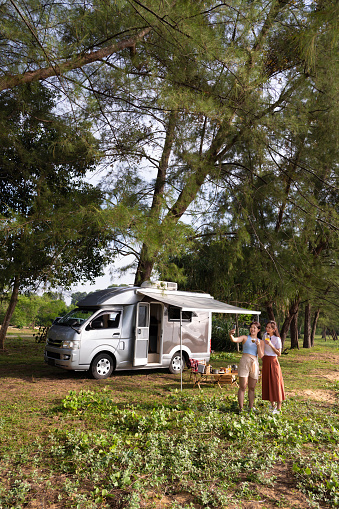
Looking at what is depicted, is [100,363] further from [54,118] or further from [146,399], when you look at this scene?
[54,118]

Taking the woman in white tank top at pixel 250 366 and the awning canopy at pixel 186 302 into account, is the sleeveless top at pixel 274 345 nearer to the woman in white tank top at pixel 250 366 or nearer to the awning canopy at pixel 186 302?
the woman in white tank top at pixel 250 366

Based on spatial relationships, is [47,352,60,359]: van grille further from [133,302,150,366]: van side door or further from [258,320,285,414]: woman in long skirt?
[258,320,285,414]: woman in long skirt

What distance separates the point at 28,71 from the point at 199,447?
5.86 metres

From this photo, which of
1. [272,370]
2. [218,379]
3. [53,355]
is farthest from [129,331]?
[272,370]

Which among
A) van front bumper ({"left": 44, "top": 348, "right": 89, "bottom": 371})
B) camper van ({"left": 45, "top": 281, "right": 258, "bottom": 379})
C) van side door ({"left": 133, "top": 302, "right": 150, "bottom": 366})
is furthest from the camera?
van side door ({"left": 133, "top": 302, "right": 150, "bottom": 366})

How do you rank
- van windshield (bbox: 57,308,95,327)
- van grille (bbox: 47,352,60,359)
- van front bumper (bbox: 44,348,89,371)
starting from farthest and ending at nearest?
van windshield (bbox: 57,308,95,327) < van grille (bbox: 47,352,60,359) < van front bumper (bbox: 44,348,89,371)

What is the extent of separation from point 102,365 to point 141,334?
1.21 m

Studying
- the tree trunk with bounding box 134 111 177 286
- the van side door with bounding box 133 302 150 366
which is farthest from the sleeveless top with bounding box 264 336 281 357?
the van side door with bounding box 133 302 150 366

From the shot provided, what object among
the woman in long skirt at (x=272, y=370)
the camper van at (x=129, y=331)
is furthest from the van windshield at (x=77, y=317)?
the woman in long skirt at (x=272, y=370)

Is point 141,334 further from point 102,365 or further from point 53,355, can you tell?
point 53,355

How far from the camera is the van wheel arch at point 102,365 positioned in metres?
9.51

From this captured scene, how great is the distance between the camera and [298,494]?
3.75 m

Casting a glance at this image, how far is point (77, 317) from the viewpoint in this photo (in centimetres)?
997

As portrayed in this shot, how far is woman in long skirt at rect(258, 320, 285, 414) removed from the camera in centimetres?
664
